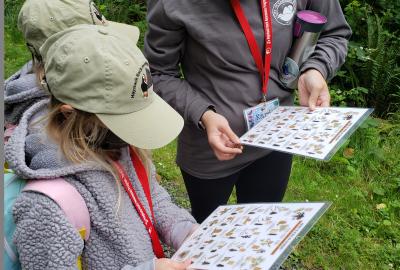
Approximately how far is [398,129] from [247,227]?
3.64 metres

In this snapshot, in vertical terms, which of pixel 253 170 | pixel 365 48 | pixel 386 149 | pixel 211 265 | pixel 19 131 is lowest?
pixel 386 149

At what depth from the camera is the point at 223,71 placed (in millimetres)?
2146

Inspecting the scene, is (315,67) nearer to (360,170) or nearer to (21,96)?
(21,96)

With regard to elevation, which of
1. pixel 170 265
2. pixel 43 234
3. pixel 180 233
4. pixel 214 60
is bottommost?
pixel 180 233

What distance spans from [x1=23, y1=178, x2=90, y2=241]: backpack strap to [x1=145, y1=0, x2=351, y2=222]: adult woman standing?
0.63 metres

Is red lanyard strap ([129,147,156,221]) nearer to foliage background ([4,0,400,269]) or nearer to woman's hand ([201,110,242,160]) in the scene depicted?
woman's hand ([201,110,242,160])

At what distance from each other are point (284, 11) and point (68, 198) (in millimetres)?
1136

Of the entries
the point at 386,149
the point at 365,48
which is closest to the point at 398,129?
the point at 386,149

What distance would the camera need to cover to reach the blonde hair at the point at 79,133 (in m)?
1.62

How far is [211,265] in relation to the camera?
5.19 feet

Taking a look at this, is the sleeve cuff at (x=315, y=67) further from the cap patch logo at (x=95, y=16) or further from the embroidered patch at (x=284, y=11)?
the cap patch logo at (x=95, y=16)

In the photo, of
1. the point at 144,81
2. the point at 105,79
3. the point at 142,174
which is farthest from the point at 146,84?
the point at 142,174

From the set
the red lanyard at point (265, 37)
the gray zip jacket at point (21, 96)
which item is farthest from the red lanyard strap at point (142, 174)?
the red lanyard at point (265, 37)

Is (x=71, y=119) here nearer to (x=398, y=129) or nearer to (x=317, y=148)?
(x=317, y=148)
